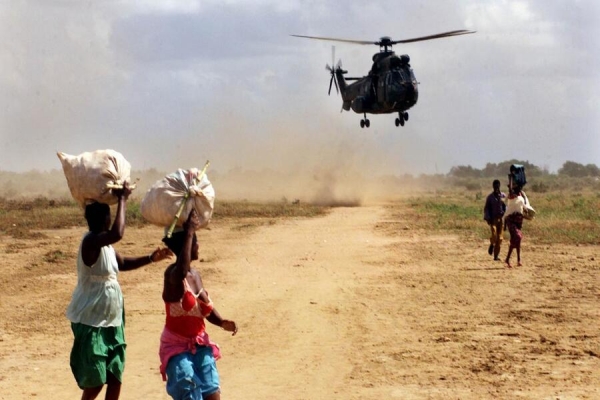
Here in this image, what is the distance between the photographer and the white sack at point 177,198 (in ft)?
18.7

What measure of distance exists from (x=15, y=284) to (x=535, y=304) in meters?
8.13

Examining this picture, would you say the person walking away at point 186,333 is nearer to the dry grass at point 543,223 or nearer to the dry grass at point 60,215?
the dry grass at point 543,223

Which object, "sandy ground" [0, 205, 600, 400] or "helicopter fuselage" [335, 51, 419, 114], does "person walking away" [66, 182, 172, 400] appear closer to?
"sandy ground" [0, 205, 600, 400]

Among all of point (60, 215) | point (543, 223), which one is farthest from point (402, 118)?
point (60, 215)

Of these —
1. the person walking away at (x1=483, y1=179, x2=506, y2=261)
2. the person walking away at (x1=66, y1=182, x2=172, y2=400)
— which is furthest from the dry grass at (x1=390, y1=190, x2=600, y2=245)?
the person walking away at (x1=66, y1=182, x2=172, y2=400)

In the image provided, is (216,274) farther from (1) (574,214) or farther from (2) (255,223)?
(1) (574,214)

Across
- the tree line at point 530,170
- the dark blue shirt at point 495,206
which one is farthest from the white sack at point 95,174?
the tree line at point 530,170

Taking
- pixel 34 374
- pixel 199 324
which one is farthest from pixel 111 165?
pixel 34 374

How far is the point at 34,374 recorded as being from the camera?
30.2ft

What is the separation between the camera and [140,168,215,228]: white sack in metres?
5.70

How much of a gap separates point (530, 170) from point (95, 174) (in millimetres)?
121843

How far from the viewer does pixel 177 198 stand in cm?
569

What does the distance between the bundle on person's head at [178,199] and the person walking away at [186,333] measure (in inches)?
2.1

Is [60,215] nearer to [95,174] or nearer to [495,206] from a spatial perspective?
[495,206]
